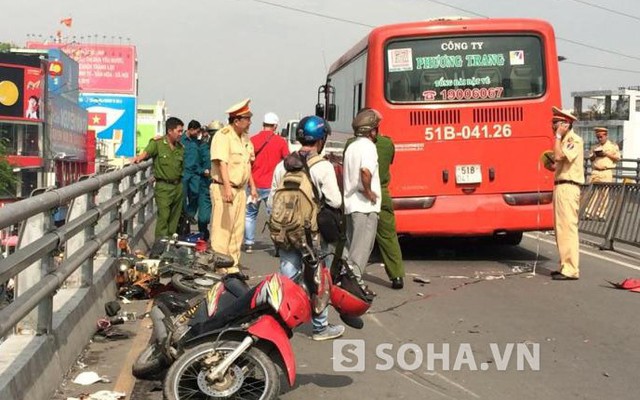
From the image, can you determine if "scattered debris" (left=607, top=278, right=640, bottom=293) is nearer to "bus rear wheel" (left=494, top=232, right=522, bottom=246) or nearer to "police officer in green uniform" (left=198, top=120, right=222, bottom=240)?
"bus rear wheel" (left=494, top=232, right=522, bottom=246)

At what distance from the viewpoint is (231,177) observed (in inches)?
356

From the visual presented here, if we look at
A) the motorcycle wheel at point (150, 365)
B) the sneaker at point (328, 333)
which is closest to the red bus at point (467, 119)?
the sneaker at point (328, 333)

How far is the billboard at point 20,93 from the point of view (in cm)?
4003

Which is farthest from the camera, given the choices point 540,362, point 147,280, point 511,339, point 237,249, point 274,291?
point 237,249

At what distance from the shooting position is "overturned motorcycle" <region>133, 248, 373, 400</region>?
4.77 metres

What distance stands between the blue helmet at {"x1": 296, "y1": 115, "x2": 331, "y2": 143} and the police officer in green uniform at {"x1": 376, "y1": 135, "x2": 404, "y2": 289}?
8.88ft

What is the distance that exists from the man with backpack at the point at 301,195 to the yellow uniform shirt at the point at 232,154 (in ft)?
6.78

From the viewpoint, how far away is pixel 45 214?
5305mm

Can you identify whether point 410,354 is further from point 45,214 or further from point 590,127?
point 590,127

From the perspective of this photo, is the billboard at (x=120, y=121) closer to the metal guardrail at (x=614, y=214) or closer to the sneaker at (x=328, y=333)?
the metal guardrail at (x=614, y=214)

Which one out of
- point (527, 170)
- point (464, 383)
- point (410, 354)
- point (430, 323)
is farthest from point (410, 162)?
point (464, 383)

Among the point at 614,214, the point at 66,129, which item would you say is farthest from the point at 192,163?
the point at 66,129

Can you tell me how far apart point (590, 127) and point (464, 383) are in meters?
82.6

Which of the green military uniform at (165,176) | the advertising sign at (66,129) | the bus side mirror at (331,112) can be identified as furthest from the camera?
the advertising sign at (66,129)
